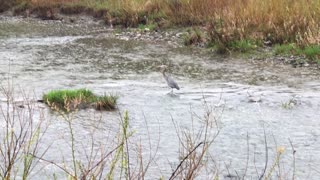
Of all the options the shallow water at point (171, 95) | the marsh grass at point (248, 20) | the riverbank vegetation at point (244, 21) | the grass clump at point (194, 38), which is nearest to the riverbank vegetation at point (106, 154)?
the shallow water at point (171, 95)

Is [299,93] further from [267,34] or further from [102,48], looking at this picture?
[102,48]

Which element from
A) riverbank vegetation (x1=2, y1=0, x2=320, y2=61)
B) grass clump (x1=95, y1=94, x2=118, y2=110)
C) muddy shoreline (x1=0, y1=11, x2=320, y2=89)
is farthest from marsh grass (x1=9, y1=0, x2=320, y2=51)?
grass clump (x1=95, y1=94, x2=118, y2=110)

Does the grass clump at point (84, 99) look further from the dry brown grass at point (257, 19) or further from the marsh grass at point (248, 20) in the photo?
the dry brown grass at point (257, 19)

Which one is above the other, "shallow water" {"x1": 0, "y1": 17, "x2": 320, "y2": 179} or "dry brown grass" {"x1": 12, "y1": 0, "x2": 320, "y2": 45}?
"dry brown grass" {"x1": 12, "y1": 0, "x2": 320, "y2": 45}

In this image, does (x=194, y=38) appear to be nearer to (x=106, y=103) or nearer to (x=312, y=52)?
(x=312, y=52)

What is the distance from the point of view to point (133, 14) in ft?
67.9

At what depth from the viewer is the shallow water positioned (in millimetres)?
6426

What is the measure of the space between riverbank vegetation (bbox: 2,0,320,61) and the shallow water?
0.89 m

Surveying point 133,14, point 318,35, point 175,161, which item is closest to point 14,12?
point 133,14

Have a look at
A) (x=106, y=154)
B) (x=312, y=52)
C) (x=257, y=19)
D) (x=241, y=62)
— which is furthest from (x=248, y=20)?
(x=106, y=154)

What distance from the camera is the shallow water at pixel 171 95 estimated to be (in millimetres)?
6426

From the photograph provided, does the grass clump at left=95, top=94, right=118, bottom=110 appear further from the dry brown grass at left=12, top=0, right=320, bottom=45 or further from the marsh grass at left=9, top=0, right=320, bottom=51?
the dry brown grass at left=12, top=0, right=320, bottom=45

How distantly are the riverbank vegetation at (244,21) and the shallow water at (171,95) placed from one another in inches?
35.0

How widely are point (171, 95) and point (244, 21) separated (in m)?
6.75
